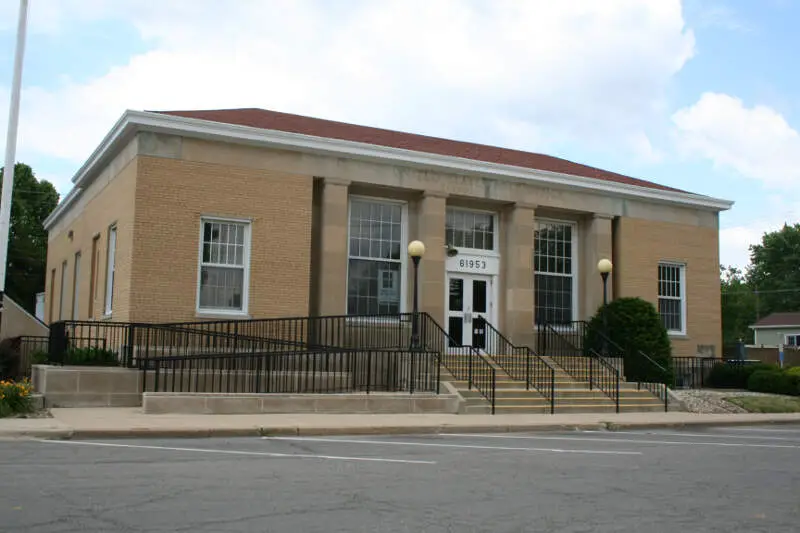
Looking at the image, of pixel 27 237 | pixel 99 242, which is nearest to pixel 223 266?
pixel 99 242

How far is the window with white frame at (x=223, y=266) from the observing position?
20047mm

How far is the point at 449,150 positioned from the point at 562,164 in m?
5.12

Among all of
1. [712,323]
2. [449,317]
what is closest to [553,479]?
[449,317]

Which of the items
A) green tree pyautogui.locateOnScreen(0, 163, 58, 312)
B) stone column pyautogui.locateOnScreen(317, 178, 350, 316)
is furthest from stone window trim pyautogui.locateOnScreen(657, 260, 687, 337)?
green tree pyautogui.locateOnScreen(0, 163, 58, 312)

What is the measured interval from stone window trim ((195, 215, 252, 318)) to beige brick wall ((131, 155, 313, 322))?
107 mm

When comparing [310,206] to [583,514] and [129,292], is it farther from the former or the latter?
[583,514]

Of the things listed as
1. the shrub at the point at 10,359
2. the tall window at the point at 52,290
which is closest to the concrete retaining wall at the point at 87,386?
the shrub at the point at 10,359

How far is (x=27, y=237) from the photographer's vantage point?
46344 mm

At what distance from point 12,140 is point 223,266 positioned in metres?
5.29

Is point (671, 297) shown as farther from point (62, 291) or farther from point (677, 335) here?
point (62, 291)

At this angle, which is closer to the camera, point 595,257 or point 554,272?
point 595,257

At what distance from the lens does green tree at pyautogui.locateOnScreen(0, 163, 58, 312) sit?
44.7m

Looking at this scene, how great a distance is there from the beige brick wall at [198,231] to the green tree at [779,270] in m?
76.7

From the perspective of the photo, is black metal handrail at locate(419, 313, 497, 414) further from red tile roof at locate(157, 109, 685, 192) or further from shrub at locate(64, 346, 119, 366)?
shrub at locate(64, 346, 119, 366)
